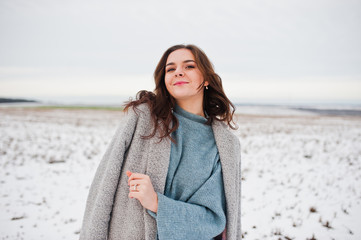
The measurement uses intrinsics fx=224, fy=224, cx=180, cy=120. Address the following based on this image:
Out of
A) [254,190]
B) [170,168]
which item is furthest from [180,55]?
[254,190]

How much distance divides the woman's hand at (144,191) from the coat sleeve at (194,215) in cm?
4

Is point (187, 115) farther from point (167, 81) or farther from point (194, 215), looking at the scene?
point (194, 215)

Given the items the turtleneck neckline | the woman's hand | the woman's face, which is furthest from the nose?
the woman's hand

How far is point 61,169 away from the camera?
6066 mm

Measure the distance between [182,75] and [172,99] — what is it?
22 centimetres

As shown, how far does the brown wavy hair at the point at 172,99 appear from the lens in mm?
1541

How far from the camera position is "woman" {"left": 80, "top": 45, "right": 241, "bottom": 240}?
1.32 metres

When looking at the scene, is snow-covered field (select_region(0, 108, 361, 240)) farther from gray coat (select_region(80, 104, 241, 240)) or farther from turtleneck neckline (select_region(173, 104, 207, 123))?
turtleneck neckline (select_region(173, 104, 207, 123))

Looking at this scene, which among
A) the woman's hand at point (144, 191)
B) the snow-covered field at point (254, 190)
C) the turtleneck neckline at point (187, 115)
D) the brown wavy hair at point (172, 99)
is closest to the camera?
the woman's hand at point (144, 191)

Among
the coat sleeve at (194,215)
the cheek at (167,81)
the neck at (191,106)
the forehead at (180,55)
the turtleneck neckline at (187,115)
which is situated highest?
the forehead at (180,55)

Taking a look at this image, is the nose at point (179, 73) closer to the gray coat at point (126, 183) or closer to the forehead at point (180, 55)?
the forehead at point (180, 55)

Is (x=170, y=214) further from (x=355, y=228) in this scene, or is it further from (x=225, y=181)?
(x=355, y=228)

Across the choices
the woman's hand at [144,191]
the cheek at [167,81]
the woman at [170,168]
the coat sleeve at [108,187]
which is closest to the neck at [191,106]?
the woman at [170,168]

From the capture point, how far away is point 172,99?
5.64ft
